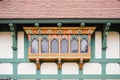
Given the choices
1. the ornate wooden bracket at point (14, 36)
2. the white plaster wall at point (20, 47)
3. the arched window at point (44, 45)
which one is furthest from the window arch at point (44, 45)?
the ornate wooden bracket at point (14, 36)

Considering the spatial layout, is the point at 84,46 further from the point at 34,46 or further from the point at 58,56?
the point at 34,46

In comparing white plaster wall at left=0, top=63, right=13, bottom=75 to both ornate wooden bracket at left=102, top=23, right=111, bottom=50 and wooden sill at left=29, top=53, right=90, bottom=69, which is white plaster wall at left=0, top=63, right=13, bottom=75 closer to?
wooden sill at left=29, top=53, right=90, bottom=69

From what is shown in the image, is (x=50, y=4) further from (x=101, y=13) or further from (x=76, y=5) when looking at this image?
(x=101, y=13)

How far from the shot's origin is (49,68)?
1072cm

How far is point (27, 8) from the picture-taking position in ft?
35.3

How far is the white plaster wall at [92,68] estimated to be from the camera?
1072 cm

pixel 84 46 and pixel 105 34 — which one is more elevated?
pixel 105 34

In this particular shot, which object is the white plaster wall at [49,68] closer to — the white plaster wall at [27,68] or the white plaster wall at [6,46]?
the white plaster wall at [27,68]

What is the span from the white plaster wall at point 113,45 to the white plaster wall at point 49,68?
1409mm

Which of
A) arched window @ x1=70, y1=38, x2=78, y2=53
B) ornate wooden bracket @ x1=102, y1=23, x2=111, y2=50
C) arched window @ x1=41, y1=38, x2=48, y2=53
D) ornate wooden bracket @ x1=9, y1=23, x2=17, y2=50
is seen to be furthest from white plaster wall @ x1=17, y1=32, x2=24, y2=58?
ornate wooden bracket @ x1=102, y1=23, x2=111, y2=50

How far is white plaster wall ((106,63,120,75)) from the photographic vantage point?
1073cm

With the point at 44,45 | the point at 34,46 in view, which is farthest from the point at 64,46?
the point at 34,46

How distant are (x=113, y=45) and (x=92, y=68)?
2.69ft

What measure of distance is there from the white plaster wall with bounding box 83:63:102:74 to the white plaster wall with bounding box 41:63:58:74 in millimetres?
757
